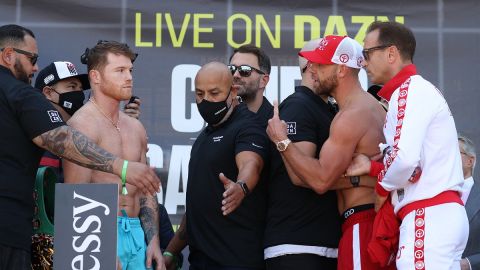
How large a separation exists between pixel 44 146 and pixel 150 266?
83 centimetres

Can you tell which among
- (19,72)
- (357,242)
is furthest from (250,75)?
(357,242)

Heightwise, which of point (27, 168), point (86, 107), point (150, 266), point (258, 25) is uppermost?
point (258, 25)

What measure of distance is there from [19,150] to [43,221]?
0.47 meters

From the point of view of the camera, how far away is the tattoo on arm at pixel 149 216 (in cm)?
462

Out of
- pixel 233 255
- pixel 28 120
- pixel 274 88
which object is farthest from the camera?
pixel 274 88

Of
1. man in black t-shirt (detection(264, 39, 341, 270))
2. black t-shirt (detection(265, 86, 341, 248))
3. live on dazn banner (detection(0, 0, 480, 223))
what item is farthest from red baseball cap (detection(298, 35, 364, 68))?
live on dazn banner (detection(0, 0, 480, 223))

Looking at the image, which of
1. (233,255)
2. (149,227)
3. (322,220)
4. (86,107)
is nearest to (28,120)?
(86,107)

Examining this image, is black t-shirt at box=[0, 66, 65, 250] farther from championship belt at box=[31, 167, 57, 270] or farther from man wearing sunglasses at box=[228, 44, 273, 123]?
man wearing sunglasses at box=[228, 44, 273, 123]

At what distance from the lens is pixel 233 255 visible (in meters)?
4.48

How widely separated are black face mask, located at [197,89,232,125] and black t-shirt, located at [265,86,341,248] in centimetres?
30

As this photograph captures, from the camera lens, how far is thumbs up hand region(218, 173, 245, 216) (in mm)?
4211

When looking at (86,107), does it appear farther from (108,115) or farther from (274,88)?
(274,88)

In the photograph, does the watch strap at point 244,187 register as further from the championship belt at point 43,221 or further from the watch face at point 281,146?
the championship belt at point 43,221

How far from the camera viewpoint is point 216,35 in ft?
19.9
